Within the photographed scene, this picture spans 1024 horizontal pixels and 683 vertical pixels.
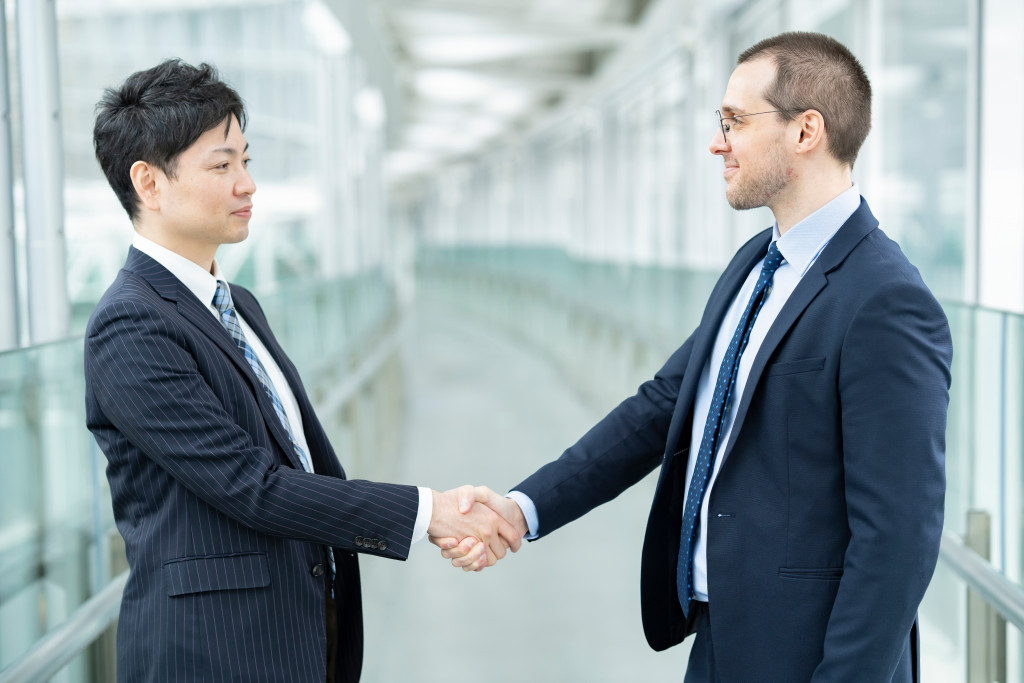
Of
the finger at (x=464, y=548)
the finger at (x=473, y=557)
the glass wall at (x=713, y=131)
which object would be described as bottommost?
the finger at (x=473, y=557)

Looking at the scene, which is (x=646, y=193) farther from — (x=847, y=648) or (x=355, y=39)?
(x=847, y=648)

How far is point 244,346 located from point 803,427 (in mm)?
1014

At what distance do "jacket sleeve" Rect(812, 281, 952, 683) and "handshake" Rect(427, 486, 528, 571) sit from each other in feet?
3.11

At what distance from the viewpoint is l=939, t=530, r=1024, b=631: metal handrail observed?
7.68 ft

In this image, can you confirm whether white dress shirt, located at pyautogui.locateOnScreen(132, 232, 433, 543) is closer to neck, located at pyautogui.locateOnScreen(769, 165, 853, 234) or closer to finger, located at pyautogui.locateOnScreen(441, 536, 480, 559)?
finger, located at pyautogui.locateOnScreen(441, 536, 480, 559)

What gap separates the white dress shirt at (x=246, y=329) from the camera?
5.92 feet

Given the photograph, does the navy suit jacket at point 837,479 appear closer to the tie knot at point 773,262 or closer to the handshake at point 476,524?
the tie knot at point 773,262

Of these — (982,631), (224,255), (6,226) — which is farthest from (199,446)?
(224,255)

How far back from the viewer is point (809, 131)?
1.69 meters

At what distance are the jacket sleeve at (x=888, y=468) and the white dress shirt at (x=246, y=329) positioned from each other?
2.44 feet

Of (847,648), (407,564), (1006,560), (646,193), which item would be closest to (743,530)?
(847,648)

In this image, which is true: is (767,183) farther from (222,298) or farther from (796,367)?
(222,298)

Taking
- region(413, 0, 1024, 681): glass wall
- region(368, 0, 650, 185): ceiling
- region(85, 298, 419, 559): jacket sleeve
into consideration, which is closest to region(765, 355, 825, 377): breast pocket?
region(85, 298, 419, 559): jacket sleeve

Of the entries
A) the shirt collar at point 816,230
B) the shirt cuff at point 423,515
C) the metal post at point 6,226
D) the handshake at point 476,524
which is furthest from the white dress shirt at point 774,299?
the metal post at point 6,226
